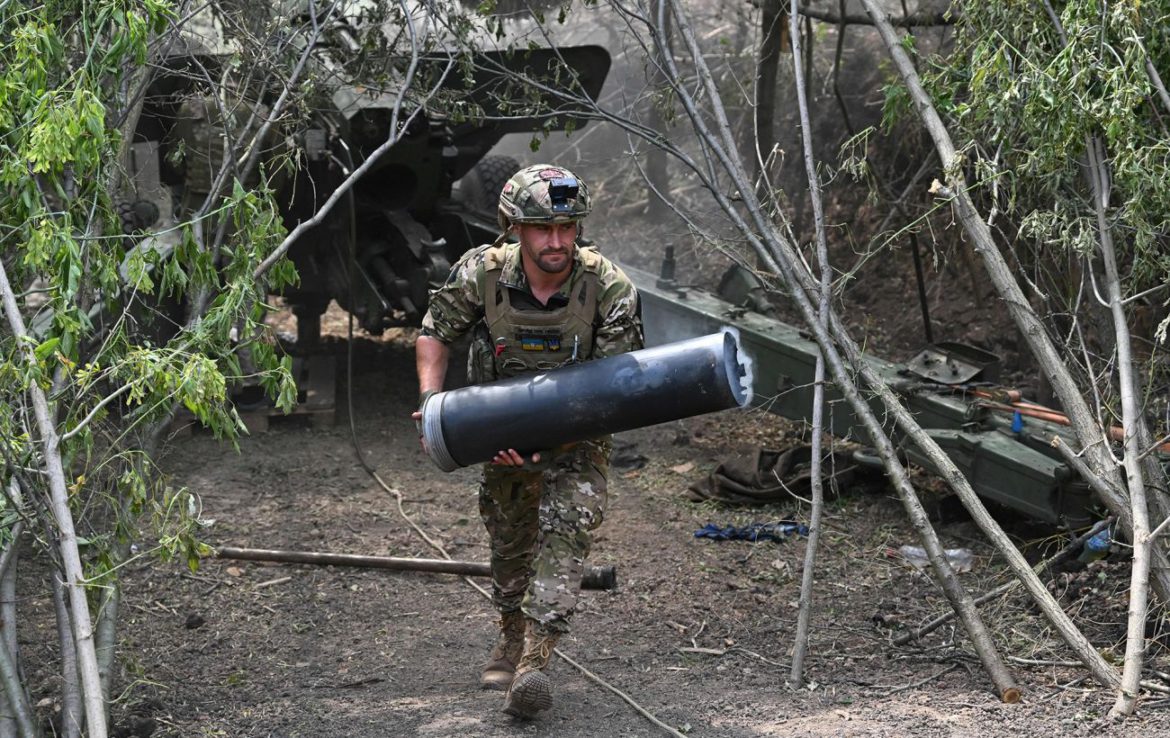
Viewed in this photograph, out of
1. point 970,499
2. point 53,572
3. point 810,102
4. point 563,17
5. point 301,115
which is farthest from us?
point 810,102

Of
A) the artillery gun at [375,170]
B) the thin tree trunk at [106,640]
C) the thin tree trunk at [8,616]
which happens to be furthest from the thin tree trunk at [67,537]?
the artillery gun at [375,170]

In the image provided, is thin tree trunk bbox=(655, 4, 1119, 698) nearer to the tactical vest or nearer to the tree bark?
the tree bark

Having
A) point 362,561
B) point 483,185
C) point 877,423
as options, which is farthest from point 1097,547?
point 483,185

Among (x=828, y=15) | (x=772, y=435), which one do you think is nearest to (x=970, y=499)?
(x=772, y=435)

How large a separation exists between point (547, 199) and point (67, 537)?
5.60ft

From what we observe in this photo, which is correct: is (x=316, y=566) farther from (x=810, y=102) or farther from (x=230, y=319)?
(x=810, y=102)

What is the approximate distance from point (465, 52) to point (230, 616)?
2557 millimetres

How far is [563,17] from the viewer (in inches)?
237

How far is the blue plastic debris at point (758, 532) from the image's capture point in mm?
6531

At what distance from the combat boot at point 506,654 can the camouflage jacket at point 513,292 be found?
2.78ft

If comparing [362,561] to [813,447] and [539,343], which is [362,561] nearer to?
[539,343]

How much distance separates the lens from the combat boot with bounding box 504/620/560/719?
422cm

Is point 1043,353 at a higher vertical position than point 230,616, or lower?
higher

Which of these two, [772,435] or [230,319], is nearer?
[230,319]
